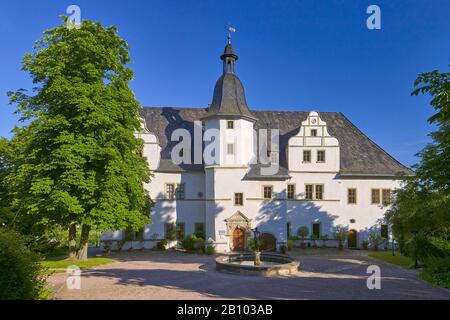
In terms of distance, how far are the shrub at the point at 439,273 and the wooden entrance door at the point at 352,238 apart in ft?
49.2

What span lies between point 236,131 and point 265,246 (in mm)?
10971

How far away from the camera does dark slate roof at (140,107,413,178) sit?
1257 inches

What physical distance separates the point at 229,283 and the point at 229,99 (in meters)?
18.3

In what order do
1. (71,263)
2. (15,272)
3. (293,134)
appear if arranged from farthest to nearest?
(293,134) < (71,263) < (15,272)

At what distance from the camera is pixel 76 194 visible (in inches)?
799

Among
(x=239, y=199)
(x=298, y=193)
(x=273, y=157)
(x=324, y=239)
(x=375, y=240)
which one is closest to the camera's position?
(x=239, y=199)

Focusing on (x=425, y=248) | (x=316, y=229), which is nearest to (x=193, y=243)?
(x=316, y=229)

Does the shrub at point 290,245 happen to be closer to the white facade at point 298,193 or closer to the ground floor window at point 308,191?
the white facade at point 298,193

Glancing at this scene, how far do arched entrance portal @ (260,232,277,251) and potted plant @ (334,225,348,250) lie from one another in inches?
261

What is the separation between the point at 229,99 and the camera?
29656mm

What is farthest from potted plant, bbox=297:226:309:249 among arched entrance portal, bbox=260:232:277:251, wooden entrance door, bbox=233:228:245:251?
wooden entrance door, bbox=233:228:245:251

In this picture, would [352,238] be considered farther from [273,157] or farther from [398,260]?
[273,157]

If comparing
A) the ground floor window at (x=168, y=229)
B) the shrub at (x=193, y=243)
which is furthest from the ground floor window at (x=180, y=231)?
the shrub at (x=193, y=243)
